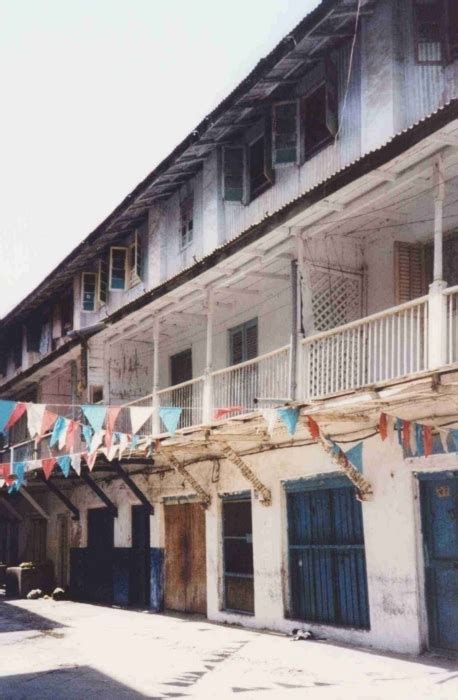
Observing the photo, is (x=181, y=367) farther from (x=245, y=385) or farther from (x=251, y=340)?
(x=245, y=385)

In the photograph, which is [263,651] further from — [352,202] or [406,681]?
[352,202]

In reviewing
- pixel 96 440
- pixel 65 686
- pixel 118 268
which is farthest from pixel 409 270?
pixel 118 268

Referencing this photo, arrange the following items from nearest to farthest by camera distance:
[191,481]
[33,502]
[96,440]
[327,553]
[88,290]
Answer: [327,553]
[96,440]
[191,481]
[88,290]
[33,502]

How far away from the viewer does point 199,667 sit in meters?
9.92

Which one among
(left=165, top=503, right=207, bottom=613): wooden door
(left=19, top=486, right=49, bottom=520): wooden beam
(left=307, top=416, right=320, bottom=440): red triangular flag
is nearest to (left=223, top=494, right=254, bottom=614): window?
(left=165, top=503, right=207, bottom=613): wooden door

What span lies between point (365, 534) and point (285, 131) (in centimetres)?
762

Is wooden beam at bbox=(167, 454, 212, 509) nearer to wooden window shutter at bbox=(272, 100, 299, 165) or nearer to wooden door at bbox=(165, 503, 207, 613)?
wooden door at bbox=(165, 503, 207, 613)

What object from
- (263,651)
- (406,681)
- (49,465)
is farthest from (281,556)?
(49,465)

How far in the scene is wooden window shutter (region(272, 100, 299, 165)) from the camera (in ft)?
45.9

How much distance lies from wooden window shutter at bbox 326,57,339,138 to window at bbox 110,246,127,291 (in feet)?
30.2

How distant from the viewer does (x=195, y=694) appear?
8.23 meters

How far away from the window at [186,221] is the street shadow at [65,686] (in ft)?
35.6

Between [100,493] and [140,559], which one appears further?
[100,493]

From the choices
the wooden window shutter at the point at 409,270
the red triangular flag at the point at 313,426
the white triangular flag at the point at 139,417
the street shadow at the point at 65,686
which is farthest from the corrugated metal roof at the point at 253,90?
the street shadow at the point at 65,686
